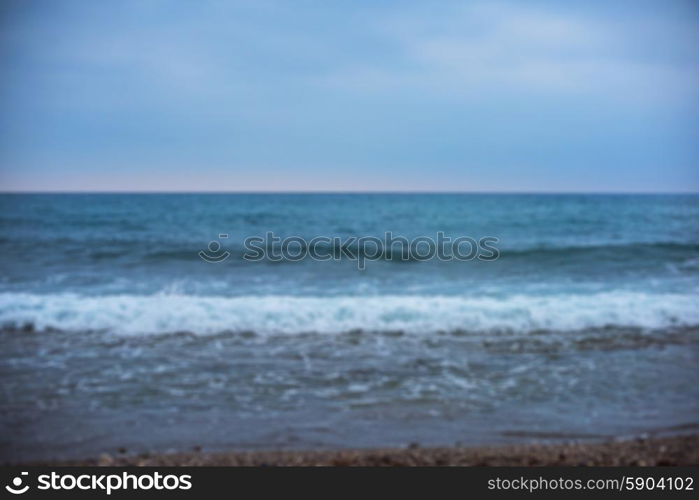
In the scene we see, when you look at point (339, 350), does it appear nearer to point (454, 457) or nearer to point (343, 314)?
point (343, 314)

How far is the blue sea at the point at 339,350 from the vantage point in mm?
3842

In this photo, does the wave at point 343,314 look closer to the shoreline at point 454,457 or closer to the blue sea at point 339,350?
the blue sea at point 339,350

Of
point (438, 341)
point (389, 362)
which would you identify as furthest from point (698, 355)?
point (389, 362)

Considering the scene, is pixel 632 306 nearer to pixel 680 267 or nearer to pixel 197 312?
pixel 680 267

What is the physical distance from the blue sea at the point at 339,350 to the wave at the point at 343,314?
0.12ft

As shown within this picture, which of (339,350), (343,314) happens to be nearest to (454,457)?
(339,350)

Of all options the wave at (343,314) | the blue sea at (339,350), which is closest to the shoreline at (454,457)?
the blue sea at (339,350)

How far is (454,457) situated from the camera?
3344 mm

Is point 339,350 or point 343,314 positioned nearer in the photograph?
point 339,350

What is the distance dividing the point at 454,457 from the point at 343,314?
13.5 ft

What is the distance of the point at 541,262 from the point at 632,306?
189 inches

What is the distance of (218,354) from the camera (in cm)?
568

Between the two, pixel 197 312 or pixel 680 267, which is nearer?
pixel 197 312

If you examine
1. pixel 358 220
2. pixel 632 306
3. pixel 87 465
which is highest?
pixel 358 220
